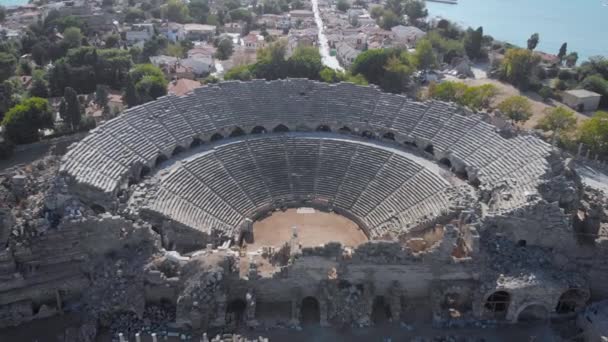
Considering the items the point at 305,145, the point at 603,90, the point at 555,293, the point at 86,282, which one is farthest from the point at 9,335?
the point at 603,90

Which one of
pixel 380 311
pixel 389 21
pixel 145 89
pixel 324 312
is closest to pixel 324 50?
pixel 389 21

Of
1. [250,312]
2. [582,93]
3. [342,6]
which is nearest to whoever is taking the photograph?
[250,312]

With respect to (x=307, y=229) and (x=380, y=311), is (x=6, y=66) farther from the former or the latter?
(x=380, y=311)

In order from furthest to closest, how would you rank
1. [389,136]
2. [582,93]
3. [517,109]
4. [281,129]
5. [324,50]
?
[324,50] < [582,93] < [517,109] < [281,129] < [389,136]

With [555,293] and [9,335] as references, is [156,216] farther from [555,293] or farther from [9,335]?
[555,293]

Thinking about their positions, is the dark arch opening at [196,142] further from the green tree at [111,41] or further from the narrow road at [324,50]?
the green tree at [111,41]
